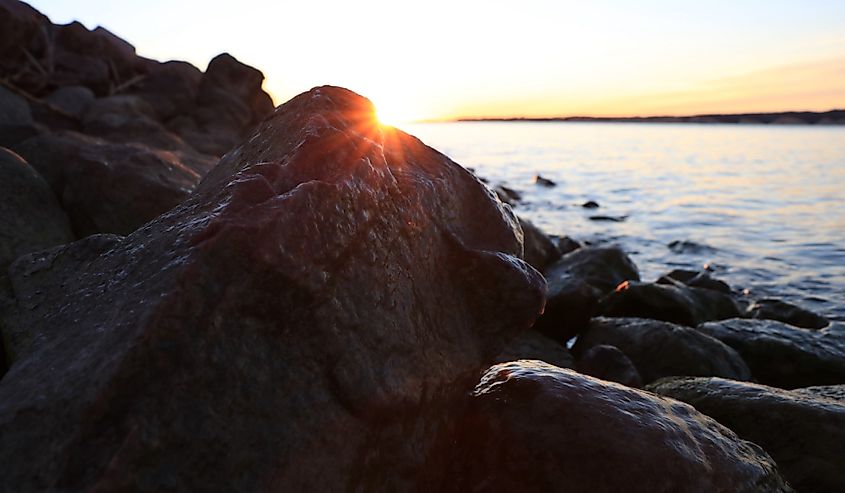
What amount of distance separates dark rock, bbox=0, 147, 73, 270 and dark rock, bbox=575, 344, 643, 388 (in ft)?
14.8

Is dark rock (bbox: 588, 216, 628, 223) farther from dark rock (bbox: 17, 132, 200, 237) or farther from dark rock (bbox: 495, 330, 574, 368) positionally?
dark rock (bbox: 17, 132, 200, 237)

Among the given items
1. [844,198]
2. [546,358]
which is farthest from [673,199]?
[546,358]

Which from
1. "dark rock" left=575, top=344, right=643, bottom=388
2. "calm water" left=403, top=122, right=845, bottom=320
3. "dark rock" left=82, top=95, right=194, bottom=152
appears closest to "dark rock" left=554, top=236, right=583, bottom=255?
"calm water" left=403, top=122, right=845, bottom=320

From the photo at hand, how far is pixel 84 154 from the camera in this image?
5945 mm

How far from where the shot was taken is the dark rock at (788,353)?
5.40 meters

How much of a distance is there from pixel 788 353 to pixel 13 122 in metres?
10.8

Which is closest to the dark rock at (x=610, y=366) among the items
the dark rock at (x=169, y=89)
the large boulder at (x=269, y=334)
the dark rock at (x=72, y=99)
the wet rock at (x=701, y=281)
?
the large boulder at (x=269, y=334)

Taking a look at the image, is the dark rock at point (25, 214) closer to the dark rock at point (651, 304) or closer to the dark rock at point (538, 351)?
the dark rock at point (538, 351)

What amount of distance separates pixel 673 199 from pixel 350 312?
22.8 m

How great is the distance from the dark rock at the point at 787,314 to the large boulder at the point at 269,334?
264 inches

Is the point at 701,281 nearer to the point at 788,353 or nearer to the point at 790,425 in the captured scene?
the point at 788,353

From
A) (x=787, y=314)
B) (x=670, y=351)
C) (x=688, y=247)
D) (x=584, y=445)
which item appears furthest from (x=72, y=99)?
(x=584, y=445)

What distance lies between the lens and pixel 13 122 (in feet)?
29.6

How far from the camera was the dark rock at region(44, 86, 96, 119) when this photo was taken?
51.9ft
